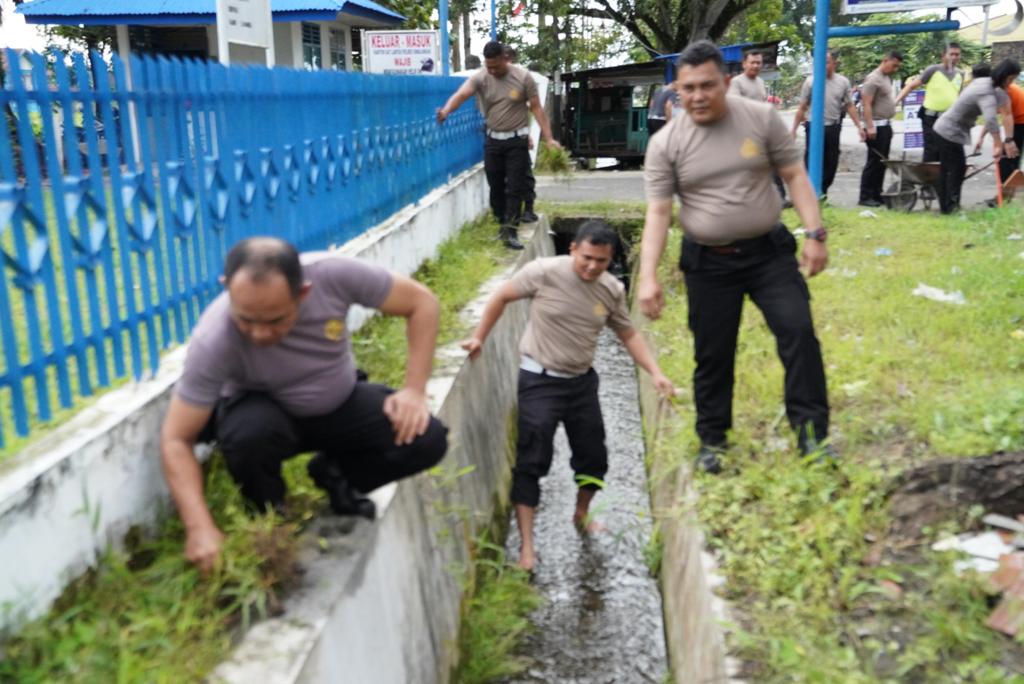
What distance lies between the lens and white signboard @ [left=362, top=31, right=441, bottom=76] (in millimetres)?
15273

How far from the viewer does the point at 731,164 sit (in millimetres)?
3953

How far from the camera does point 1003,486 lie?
3.63 meters

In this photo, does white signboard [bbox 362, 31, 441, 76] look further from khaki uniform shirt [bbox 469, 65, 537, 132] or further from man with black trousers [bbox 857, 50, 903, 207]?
man with black trousers [bbox 857, 50, 903, 207]

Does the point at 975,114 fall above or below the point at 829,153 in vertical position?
above

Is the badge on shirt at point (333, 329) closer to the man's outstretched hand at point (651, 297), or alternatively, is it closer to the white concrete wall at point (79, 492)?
the white concrete wall at point (79, 492)

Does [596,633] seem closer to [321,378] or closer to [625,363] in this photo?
[321,378]

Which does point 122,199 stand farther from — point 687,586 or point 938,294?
point 938,294

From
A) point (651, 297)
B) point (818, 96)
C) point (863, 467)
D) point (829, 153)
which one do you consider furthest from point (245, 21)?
point (829, 153)

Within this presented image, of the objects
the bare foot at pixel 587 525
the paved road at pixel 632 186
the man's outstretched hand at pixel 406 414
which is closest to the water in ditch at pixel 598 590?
the bare foot at pixel 587 525

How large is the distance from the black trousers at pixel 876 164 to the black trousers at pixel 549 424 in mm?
6893

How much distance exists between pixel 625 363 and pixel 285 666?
7.16 meters

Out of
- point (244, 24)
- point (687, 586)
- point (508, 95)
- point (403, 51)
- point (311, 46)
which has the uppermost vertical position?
point (311, 46)

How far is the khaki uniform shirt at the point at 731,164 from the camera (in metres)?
3.95

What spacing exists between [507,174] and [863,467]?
5710mm
